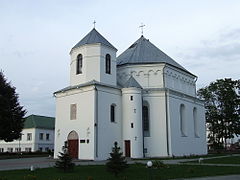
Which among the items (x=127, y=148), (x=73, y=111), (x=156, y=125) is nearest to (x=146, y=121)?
(x=156, y=125)

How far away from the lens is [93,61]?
38625 mm

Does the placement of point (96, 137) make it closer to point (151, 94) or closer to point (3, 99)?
point (151, 94)

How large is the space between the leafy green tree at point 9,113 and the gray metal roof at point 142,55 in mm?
15596

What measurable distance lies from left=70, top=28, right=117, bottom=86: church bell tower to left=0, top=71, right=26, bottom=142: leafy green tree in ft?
30.8

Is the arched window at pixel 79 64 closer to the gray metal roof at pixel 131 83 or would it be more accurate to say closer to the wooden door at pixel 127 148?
the gray metal roof at pixel 131 83

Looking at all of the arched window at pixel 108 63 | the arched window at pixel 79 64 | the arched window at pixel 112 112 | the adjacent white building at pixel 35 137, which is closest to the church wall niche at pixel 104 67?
the arched window at pixel 108 63

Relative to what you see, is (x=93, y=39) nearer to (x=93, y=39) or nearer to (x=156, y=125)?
(x=93, y=39)

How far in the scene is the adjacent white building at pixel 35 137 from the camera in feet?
237

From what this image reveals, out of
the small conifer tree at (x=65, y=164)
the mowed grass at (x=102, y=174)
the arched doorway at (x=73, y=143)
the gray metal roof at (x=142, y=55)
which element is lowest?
the mowed grass at (x=102, y=174)

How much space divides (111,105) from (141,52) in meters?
11.8

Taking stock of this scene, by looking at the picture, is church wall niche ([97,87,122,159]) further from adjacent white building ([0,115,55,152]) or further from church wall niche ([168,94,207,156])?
adjacent white building ([0,115,55,152])

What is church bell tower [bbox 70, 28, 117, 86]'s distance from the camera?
38.4 metres

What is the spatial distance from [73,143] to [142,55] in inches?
654

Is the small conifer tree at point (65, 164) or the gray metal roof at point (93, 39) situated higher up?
the gray metal roof at point (93, 39)
